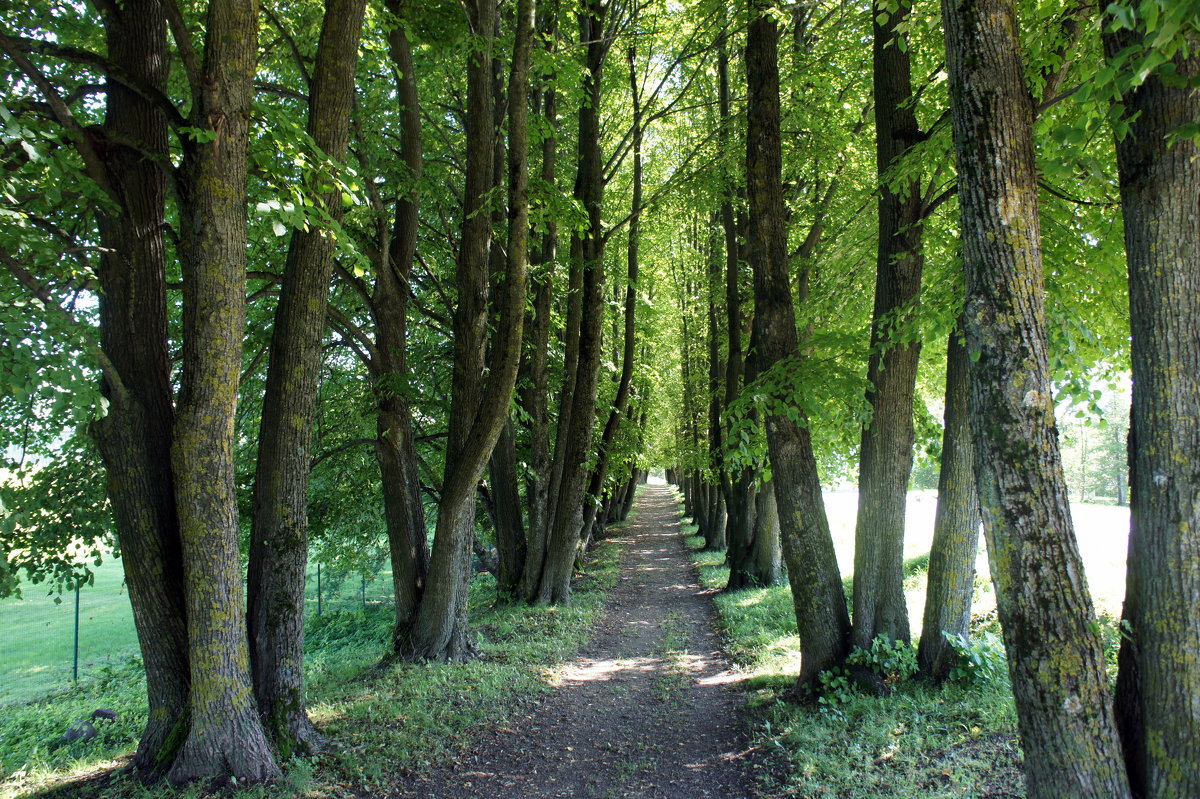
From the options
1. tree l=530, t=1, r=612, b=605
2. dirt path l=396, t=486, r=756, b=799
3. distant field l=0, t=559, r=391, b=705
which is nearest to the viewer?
dirt path l=396, t=486, r=756, b=799

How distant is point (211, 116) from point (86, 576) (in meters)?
5.12

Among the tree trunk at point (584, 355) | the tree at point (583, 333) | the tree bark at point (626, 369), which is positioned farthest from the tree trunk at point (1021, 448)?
the tree bark at point (626, 369)

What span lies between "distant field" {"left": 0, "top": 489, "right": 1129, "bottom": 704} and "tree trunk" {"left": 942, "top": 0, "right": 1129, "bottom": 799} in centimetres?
530

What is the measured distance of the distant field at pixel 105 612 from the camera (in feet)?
40.4

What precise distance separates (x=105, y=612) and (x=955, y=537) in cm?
2962

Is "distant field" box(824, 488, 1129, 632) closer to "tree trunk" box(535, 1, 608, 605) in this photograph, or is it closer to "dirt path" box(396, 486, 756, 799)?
"dirt path" box(396, 486, 756, 799)

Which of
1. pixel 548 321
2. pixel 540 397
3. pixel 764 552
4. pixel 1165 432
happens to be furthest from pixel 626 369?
pixel 1165 432

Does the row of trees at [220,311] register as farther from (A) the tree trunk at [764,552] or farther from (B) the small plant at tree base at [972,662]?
(A) the tree trunk at [764,552]

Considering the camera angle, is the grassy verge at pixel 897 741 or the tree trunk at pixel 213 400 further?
the tree trunk at pixel 213 400

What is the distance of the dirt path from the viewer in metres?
5.57

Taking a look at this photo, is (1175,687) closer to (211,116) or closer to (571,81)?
(211,116)

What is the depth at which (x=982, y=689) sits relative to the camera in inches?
246

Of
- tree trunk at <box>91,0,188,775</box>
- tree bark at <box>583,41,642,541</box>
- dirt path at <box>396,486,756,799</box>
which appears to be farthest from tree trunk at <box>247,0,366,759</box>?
tree bark at <box>583,41,642,541</box>

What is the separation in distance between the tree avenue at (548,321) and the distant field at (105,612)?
2528 millimetres
